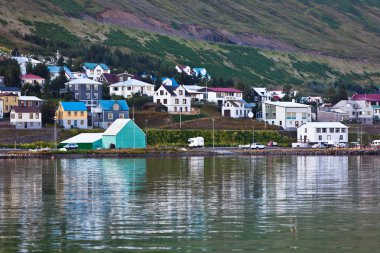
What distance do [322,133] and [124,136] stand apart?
84.8ft

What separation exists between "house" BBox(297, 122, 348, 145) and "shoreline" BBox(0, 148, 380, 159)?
10055 mm

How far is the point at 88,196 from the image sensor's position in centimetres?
4259

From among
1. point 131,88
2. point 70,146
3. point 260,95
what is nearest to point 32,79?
point 131,88

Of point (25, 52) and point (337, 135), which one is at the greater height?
point (25, 52)

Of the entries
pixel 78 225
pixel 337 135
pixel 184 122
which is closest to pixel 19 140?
pixel 184 122

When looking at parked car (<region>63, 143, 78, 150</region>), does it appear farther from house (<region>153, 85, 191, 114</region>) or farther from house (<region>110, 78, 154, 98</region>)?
house (<region>110, 78, 154, 98</region>)

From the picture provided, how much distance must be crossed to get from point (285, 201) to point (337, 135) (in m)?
66.0

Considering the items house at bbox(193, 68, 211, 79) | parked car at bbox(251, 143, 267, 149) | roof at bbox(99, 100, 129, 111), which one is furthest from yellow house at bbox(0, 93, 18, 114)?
house at bbox(193, 68, 211, 79)

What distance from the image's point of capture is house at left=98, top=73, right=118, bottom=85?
423 ft

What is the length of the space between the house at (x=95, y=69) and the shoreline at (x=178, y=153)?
1850 inches

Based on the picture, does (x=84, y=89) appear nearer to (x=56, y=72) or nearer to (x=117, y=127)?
(x=56, y=72)

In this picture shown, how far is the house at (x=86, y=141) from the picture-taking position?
296ft

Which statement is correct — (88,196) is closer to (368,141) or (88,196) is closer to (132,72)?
(368,141)

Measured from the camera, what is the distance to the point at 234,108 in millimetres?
114688
